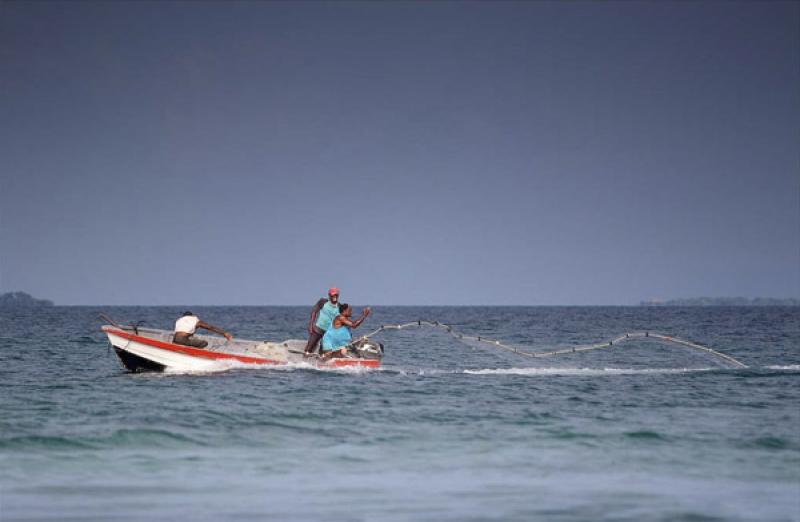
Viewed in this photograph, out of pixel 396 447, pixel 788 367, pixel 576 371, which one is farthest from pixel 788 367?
pixel 396 447

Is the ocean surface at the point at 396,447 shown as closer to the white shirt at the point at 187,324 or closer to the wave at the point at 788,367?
the white shirt at the point at 187,324

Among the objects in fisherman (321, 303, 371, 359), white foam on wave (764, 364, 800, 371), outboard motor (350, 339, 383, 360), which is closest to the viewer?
fisherman (321, 303, 371, 359)

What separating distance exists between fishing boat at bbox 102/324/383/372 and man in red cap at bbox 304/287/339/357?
53 cm

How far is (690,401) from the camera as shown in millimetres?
21109

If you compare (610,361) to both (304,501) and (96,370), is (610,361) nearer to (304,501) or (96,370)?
(96,370)

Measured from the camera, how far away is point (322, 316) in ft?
85.0

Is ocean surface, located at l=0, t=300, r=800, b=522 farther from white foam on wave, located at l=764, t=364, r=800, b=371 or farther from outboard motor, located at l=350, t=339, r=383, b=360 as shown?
white foam on wave, located at l=764, t=364, r=800, b=371

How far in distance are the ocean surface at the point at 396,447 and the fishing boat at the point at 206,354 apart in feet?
1.28

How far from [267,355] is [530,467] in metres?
14.5

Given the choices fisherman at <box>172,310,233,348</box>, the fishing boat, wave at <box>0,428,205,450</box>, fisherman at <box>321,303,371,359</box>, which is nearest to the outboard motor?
the fishing boat

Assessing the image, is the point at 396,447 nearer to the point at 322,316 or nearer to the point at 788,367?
the point at 322,316

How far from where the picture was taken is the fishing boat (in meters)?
25.4

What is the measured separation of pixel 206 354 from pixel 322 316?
357 cm

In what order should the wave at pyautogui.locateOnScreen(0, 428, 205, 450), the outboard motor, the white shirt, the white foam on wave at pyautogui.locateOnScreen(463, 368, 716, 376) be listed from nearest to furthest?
the wave at pyautogui.locateOnScreen(0, 428, 205, 450) < the white shirt < the outboard motor < the white foam on wave at pyautogui.locateOnScreen(463, 368, 716, 376)
